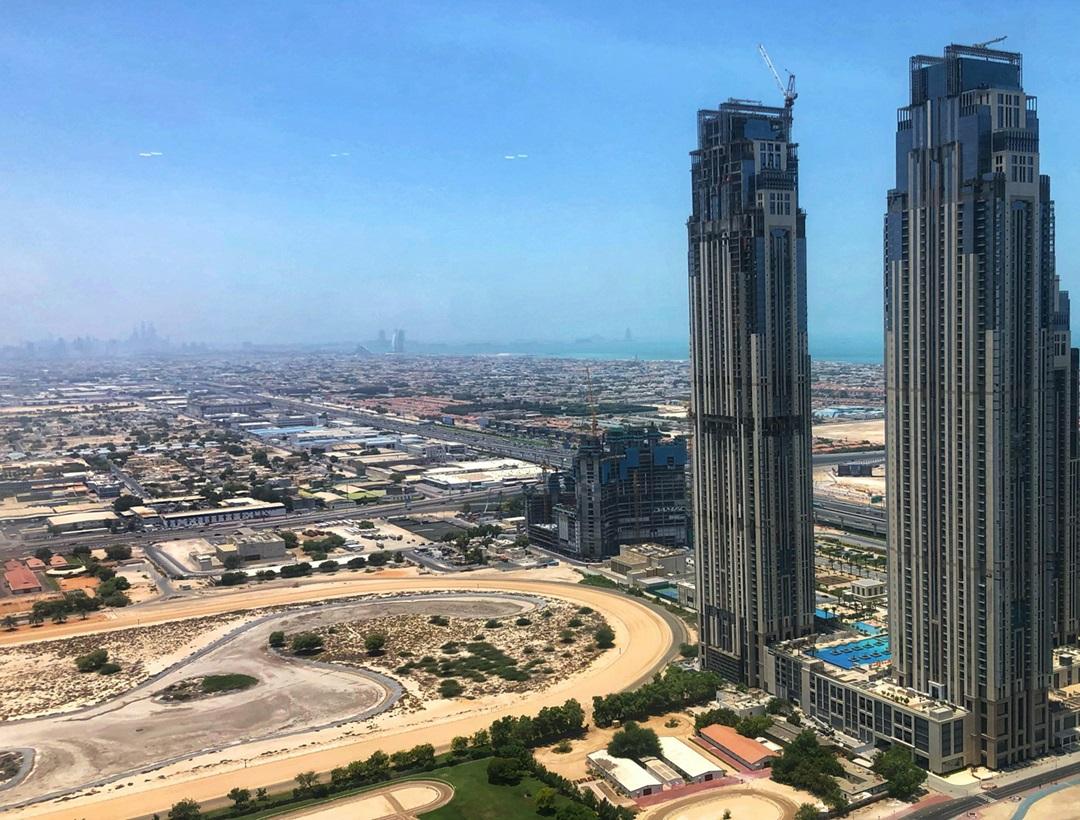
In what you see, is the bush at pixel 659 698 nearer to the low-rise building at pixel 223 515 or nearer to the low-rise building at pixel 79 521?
the low-rise building at pixel 223 515

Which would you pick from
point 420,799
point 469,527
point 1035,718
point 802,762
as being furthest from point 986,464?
point 469,527

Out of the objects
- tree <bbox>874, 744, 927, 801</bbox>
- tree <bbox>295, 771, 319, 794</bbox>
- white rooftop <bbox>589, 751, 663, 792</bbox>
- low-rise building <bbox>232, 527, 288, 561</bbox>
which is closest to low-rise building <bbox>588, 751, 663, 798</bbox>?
white rooftop <bbox>589, 751, 663, 792</bbox>

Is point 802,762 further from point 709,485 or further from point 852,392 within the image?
point 852,392

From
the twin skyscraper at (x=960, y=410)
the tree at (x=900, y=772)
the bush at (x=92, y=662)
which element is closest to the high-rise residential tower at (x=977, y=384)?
the twin skyscraper at (x=960, y=410)

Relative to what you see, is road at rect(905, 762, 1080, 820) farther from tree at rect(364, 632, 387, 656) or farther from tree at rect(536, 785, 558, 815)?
tree at rect(364, 632, 387, 656)

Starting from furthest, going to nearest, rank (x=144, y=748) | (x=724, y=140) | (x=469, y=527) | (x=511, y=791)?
(x=469, y=527)
(x=724, y=140)
(x=144, y=748)
(x=511, y=791)

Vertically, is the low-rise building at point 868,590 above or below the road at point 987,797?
above
